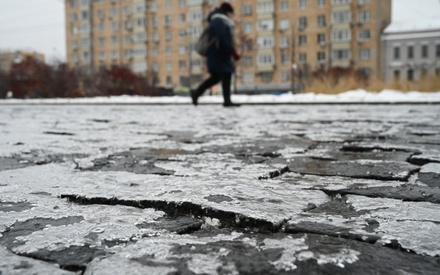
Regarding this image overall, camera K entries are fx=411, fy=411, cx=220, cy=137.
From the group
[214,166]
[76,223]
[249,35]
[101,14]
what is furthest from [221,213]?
[101,14]

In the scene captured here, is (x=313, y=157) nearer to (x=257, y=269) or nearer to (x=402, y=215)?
(x=402, y=215)

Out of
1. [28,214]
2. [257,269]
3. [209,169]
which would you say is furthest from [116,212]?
[209,169]

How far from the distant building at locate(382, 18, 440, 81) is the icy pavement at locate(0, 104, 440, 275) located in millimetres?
44090

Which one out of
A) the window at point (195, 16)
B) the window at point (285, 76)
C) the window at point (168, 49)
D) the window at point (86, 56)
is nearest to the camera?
the window at point (285, 76)

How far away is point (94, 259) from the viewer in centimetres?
87

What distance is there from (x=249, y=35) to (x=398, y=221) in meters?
50.4

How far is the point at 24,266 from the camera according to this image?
83 centimetres

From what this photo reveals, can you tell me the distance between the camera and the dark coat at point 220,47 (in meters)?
7.24

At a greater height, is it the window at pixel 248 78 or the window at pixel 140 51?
the window at pixel 140 51

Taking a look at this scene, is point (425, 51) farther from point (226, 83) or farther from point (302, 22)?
point (226, 83)

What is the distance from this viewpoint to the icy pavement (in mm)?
861

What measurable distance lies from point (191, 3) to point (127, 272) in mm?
55175

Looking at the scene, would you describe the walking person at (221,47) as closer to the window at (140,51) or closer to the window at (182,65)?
the window at (182,65)

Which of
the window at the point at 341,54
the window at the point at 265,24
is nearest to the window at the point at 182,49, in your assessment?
the window at the point at 265,24
